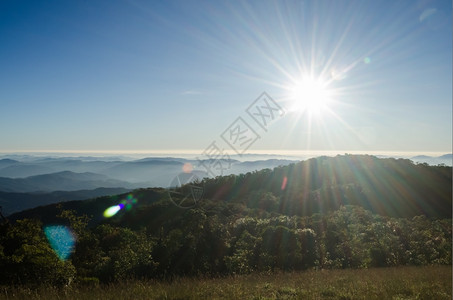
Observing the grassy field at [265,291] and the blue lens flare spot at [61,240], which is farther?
the blue lens flare spot at [61,240]

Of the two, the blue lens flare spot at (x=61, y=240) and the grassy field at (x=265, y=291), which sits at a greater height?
the grassy field at (x=265, y=291)

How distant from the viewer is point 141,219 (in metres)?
44.0

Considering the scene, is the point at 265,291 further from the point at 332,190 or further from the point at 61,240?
the point at 332,190

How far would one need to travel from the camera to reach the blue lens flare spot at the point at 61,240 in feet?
47.9

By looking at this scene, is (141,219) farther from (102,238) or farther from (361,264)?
(361,264)

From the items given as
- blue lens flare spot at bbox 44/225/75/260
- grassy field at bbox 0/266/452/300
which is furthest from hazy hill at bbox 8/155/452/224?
grassy field at bbox 0/266/452/300

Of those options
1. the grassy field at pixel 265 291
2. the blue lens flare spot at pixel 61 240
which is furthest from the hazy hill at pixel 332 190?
the grassy field at pixel 265 291

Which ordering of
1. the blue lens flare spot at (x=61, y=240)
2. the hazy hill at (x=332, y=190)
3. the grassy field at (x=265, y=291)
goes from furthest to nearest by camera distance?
1. the hazy hill at (x=332, y=190)
2. the blue lens flare spot at (x=61, y=240)
3. the grassy field at (x=265, y=291)

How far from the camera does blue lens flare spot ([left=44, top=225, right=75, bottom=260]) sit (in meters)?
14.6

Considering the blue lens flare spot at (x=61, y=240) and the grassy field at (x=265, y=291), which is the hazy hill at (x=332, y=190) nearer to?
the blue lens flare spot at (x=61, y=240)

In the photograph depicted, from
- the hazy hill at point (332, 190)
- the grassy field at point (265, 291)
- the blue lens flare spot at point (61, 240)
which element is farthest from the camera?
the hazy hill at point (332, 190)

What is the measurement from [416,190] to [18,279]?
58.5 metres

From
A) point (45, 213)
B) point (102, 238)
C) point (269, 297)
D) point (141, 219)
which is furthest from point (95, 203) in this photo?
point (269, 297)

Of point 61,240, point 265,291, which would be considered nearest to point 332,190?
point 61,240
